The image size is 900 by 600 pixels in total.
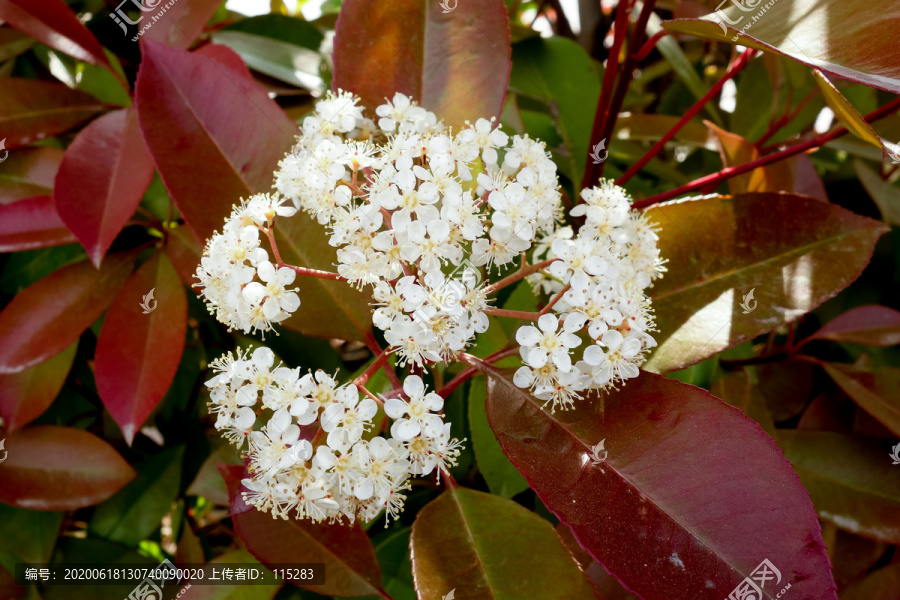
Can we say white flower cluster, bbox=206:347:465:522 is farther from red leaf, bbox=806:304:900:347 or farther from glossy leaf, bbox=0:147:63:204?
red leaf, bbox=806:304:900:347

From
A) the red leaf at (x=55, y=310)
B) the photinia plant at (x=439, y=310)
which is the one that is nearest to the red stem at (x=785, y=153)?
the photinia plant at (x=439, y=310)

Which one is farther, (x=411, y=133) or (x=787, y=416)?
(x=787, y=416)

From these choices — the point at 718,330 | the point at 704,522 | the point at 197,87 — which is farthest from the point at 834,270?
the point at 197,87

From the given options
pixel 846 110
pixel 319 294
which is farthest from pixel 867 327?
pixel 319 294

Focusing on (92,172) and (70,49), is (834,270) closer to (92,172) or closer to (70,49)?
(92,172)

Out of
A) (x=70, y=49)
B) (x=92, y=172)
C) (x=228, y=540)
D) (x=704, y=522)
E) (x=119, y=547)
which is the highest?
(x=70, y=49)

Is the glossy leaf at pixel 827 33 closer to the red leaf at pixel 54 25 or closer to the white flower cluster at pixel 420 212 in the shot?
the white flower cluster at pixel 420 212
